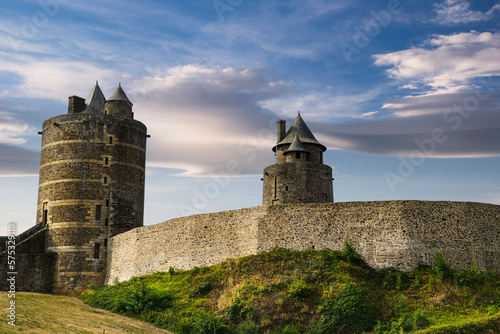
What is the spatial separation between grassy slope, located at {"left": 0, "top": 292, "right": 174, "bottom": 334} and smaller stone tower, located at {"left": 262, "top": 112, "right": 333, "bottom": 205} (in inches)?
586

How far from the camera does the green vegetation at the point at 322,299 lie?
78.8 ft

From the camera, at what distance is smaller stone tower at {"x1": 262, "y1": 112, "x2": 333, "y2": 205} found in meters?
39.7

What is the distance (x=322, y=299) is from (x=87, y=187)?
21815 mm

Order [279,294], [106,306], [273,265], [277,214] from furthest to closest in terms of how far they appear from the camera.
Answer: [106,306] → [277,214] → [273,265] → [279,294]

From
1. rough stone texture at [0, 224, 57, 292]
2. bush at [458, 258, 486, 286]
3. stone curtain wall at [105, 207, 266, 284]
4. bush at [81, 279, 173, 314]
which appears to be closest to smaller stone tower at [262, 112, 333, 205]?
stone curtain wall at [105, 207, 266, 284]

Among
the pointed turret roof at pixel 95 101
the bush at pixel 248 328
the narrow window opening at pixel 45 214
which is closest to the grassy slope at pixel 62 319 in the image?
the bush at pixel 248 328

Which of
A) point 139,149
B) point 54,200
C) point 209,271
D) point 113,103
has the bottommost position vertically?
point 209,271

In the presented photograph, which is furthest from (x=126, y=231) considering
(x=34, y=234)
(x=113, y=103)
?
(x=113, y=103)

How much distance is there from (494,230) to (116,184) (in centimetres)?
2580

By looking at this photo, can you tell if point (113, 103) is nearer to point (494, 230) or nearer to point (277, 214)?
point (277, 214)

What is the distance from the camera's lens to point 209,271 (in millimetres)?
31125

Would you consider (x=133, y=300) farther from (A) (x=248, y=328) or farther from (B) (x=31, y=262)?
(B) (x=31, y=262)

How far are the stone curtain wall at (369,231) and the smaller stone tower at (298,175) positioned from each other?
822 centimetres

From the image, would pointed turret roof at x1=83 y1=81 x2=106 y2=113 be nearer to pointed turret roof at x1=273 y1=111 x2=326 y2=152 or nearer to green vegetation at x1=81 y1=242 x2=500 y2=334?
pointed turret roof at x1=273 y1=111 x2=326 y2=152
